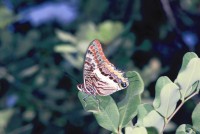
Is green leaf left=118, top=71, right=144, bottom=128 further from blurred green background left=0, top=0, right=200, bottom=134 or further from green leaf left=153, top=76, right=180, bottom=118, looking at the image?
blurred green background left=0, top=0, right=200, bottom=134

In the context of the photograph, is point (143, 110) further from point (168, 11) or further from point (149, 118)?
point (168, 11)

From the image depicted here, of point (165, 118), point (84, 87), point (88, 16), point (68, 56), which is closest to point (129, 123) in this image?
point (165, 118)

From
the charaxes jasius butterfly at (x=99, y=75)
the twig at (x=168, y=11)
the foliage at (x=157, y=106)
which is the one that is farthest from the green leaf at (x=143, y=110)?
the twig at (x=168, y=11)

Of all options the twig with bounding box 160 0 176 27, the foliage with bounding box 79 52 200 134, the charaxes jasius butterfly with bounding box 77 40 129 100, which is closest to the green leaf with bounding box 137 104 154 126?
the foliage with bounding box 79 52 200 134

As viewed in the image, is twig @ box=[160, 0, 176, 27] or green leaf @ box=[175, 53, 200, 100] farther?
twig @ box=[160, 0, 176, 27]

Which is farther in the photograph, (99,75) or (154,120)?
(99,75)

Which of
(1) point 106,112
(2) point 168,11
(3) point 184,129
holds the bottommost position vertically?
(3) point 184,129

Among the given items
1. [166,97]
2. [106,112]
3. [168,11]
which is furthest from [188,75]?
[168,11]

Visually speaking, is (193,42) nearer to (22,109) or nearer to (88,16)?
(88,16)

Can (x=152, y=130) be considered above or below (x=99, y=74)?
below

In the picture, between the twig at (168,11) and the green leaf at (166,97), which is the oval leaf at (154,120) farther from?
the twig at (168,11)
